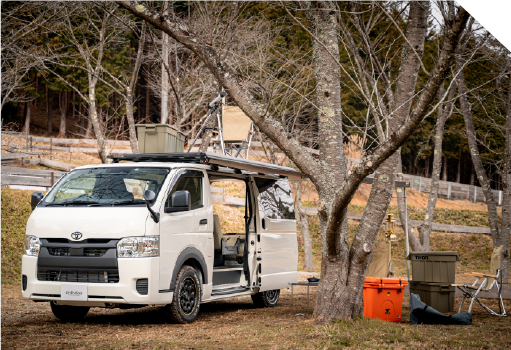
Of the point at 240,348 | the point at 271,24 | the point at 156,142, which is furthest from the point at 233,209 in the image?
the point at 240,348

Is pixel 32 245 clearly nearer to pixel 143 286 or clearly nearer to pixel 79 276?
pixel 79 276

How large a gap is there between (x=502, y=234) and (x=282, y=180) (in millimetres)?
6909

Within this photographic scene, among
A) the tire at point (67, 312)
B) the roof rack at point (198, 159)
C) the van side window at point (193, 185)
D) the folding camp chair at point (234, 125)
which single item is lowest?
the tire at point (67, 312)

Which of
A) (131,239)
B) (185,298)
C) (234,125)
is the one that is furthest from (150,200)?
(234,125)

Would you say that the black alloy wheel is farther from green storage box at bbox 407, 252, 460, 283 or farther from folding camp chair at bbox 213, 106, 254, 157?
folding camp chair at bbox 213, 106, 254, 157

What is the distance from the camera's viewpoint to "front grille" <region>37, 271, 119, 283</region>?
6259 mm

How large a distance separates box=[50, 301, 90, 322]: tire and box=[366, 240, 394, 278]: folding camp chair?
199 inches

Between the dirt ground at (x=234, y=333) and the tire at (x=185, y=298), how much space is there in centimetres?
14

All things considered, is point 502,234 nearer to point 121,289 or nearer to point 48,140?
point 121,289

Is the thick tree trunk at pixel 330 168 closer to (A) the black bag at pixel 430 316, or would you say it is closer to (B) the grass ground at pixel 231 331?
(B) the grass ground at pixel 231 331

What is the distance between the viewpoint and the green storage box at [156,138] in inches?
319

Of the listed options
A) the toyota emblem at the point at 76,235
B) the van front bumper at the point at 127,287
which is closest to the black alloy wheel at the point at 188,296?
the van front bumper at the point at 127,287

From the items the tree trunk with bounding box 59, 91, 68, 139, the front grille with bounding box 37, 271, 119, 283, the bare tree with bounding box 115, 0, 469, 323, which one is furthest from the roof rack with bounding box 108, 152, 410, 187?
the tree trunk with bounding box 59, 91, 68, 139

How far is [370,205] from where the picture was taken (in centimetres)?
654
